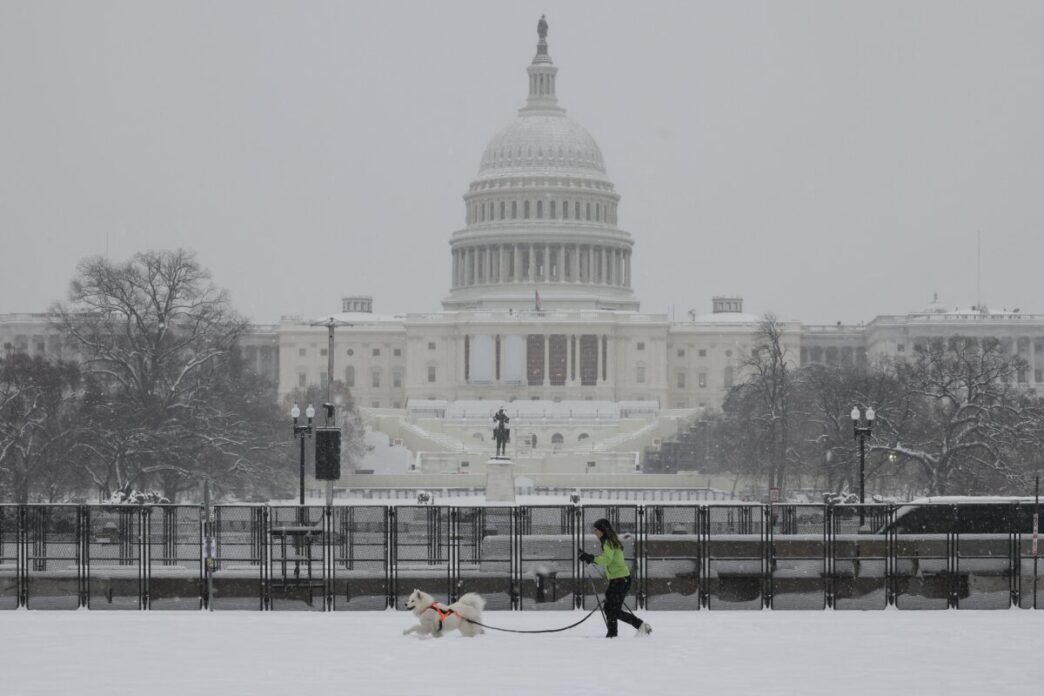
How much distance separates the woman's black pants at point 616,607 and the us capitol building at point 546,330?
126 metres

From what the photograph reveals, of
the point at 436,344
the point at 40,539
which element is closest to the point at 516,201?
the point at 436,344

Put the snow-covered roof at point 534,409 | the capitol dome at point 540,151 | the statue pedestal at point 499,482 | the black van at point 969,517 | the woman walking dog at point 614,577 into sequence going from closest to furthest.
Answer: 1. the woman walking dog at point 614,577
2. the black van at point 969,517
3. the statue pedestal at point 499,482
4. the snow-covered roof at point 534,409
5. the capitol dome at point 540,151

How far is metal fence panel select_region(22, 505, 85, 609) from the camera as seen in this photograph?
3388 centimetres

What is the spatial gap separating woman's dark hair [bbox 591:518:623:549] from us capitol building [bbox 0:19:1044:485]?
126603 mm

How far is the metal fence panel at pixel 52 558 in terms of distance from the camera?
33.9 metres

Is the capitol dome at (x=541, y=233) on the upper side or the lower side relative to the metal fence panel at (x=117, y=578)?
upper

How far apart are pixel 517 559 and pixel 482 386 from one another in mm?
140814

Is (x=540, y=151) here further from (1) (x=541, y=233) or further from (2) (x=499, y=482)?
(2) (x=499, y=482)
